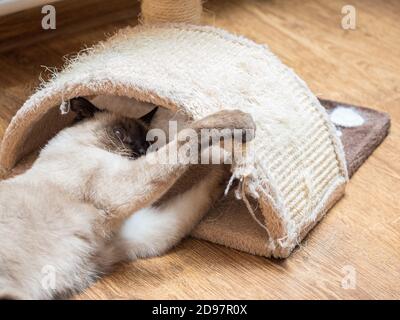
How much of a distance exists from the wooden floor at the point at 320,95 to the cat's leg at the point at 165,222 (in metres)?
0.04

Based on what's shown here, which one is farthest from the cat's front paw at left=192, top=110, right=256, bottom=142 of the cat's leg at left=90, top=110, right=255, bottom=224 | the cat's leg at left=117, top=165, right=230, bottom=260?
the cat's leg at left=117, top=165, right=230, bottom=260

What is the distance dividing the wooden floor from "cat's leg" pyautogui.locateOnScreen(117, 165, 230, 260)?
0.04 metres

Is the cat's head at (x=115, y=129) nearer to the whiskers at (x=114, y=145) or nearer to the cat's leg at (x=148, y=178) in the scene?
the whiskers at (x=114, y=145)

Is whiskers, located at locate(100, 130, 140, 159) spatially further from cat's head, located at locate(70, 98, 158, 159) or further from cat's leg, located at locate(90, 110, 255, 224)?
cat's leg, located at locate(90, 110, 255, 224)

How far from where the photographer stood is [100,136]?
1.87m

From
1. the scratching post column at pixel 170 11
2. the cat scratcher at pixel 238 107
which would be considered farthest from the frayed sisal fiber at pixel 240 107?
the scratching post column at pixel 170 11

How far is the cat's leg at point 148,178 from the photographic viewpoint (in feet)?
5.53

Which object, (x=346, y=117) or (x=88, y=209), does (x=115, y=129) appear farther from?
(x=346, y=117)

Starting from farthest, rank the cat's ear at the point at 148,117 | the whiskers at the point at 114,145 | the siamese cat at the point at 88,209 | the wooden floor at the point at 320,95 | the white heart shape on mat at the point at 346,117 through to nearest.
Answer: the white heart shape on mat at the point at 346,117 → the cat's ear at the point at 148,117 → the whiskers at the point at 114,145 → the wooden floor at the point at 320,95 → the siamese cat at the point at 88,209

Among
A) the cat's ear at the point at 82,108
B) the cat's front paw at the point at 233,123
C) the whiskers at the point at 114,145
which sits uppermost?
the cat's front paw at the point at 233,123

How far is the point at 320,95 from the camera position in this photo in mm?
2559

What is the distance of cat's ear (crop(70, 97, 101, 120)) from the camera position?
1.91 meters

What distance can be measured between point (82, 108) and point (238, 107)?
45 cm
